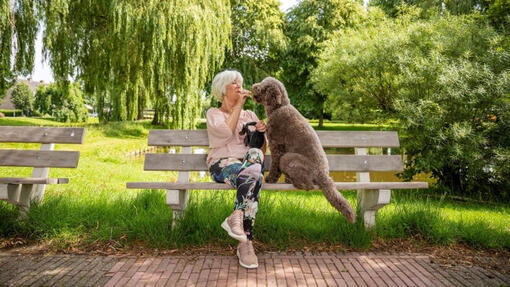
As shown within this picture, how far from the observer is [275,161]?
9.86 feet

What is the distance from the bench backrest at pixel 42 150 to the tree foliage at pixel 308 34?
1517 cm

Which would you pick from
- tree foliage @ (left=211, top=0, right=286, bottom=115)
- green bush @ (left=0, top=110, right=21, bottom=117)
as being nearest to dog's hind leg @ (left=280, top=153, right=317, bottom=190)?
tree foliage @ (left=211, top=0, right=286, bottom=115)

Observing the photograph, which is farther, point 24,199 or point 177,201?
point 24,199

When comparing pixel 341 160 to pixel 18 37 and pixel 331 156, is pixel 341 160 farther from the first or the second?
pixel 18 37

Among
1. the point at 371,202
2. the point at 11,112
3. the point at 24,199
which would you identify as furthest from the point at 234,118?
the point at 11,112

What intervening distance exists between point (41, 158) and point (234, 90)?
1.94 meters

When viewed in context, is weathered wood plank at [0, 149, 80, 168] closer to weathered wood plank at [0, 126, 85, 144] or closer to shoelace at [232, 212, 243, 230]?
weathered wood plank at [0, 126, 85, 144]

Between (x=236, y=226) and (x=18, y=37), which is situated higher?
(x=18, y=37)

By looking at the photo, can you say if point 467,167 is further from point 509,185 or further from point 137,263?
point 137,263

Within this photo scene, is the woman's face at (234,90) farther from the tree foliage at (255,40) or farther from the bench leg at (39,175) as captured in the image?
the tree foliage at (255,40)

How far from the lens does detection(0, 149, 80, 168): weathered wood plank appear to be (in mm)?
3367

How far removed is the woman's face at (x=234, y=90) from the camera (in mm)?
3207

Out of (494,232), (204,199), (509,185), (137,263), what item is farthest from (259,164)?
(509,185)

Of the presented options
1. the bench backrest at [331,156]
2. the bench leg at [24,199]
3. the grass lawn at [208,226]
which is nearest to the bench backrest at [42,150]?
the bench leg at [24,199]
